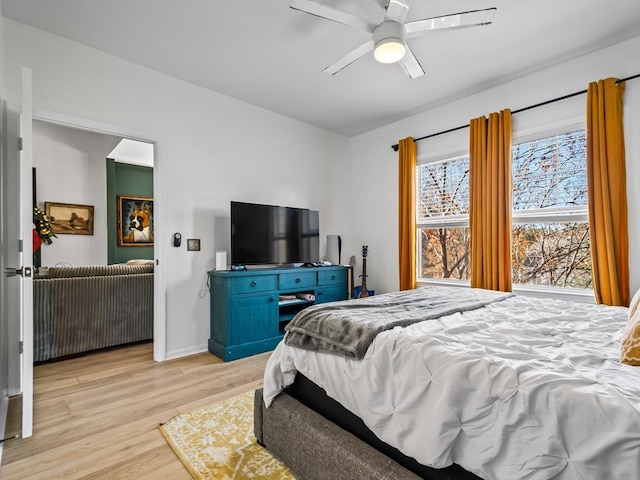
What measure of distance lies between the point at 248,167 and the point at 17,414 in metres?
2.83

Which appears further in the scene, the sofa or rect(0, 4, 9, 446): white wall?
the sofa

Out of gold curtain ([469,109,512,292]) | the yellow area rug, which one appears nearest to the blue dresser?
the yellow area rug

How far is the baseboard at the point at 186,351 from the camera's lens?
125 inches

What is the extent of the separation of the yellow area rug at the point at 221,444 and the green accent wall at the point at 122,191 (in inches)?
189

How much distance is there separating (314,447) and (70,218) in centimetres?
578

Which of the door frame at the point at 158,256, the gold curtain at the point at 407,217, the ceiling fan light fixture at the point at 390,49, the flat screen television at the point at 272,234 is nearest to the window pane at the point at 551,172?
the gold curtain at the point at 407,217

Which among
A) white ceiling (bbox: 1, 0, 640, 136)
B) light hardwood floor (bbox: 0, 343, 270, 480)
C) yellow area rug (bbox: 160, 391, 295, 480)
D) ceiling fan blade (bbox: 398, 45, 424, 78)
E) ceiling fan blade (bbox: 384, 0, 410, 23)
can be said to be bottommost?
light hardwood floor (bbox: 0, 343, 270, 480)

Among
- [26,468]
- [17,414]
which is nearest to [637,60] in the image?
[26,468]

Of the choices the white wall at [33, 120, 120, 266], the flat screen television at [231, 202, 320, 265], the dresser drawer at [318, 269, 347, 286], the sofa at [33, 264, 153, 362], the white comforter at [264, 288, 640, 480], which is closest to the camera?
the white comforter at [264, 288, 640, 480]

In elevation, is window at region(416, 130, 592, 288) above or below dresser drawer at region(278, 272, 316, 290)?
above

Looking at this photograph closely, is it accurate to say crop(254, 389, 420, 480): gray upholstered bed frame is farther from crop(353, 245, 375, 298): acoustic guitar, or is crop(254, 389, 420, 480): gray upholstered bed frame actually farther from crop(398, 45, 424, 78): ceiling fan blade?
crop(353, 245, 375, 298): acoustic guitar

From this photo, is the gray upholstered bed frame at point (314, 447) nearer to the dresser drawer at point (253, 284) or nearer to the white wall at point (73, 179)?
the dresser drawer at point (253, 284)

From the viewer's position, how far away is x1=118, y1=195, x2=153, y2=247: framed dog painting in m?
6.02

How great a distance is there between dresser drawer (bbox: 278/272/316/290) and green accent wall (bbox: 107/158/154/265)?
13.1 feet
